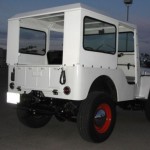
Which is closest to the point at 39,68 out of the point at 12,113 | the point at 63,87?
the point at 63,87

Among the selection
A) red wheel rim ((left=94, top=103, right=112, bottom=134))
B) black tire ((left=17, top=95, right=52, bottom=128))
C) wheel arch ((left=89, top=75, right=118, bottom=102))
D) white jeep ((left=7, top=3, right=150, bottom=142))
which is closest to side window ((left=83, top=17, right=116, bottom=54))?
white jeep ((left=7, top=3, right=150, bottom=142))

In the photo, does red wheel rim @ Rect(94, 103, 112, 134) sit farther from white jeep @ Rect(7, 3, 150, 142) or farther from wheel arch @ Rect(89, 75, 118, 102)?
wheel arch @ Rect(89, 75, 118, 102)

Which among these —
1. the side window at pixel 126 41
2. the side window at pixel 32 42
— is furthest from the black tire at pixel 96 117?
the side window at pixel 32 42

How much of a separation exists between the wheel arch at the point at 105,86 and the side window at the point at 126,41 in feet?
4.99

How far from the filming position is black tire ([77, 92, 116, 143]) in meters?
5.43

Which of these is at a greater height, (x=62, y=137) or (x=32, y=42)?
(x=32, y=42)

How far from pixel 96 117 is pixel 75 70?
3.44ft

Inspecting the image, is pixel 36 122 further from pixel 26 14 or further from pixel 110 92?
pixel 26 14

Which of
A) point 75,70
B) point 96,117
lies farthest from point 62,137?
point 75,70

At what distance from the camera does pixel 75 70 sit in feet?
17.7

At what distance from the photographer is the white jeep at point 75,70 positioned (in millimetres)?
5484

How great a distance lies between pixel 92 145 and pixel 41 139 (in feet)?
3.41

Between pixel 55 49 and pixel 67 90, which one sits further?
pixel 55 49

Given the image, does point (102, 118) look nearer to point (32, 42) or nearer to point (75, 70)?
point (75, 70)
